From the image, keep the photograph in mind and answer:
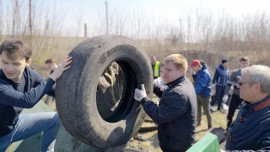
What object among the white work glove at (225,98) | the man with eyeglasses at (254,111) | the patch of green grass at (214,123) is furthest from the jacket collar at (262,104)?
the white work glove at (225,98)

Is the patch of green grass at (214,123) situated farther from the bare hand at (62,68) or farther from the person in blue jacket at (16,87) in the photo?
the bare hand at (62,68)

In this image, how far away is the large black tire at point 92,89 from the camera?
2113 millimetres

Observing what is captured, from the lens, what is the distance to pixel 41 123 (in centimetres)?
269

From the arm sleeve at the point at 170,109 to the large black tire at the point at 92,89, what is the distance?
0.43m

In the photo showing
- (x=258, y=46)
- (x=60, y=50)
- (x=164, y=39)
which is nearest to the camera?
(x=60, y=50)

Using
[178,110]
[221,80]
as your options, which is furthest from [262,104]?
[221,80]

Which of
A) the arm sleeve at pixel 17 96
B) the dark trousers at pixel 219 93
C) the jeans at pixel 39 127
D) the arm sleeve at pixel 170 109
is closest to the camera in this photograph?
the arm sleeve at pixel 17 96

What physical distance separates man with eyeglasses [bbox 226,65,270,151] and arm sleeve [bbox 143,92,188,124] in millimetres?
530

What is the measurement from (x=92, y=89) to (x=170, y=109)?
2.49 ft

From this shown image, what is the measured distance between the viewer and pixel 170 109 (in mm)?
2406

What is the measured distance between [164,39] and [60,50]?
743cm

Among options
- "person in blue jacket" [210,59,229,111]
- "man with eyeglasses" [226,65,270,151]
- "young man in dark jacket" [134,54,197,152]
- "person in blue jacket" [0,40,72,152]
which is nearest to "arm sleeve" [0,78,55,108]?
"person in blue jacket" [0,40,72,152]

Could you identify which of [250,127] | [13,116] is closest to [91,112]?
[13,116]

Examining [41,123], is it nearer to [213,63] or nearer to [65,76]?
[65,76]
